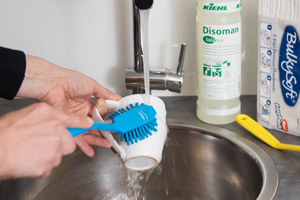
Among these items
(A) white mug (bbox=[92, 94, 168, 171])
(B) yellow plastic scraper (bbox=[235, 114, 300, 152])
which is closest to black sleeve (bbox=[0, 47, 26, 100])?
(A) white mug (bbox=[92, 94, 168, 171])

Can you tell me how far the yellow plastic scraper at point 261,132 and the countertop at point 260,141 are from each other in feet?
0.04

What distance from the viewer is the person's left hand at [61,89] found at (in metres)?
0.78

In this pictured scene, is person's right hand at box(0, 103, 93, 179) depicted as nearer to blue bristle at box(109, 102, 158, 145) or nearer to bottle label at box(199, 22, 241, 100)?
blue bristle at box(109, 102, 158, 145)

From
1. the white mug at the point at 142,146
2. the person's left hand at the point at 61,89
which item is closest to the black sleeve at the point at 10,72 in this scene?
the person's left hand at the point at 61,89

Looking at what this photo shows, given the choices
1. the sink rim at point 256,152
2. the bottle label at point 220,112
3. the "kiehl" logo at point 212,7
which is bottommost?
the sink rim at point 256,152

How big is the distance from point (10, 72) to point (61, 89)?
114 millimetres

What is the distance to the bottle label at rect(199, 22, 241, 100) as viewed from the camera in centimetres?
79

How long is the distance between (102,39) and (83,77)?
0.59ft

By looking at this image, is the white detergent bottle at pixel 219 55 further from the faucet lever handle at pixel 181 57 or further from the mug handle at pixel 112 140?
the mug handle at pixel 112 140

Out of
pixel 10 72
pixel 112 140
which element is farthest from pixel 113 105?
pixel 10 72

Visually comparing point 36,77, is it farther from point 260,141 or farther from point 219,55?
point 260,141

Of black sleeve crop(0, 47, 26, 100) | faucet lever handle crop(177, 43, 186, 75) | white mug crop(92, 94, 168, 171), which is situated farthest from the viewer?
faucet lever handle crop(177, 43, 186, 75)

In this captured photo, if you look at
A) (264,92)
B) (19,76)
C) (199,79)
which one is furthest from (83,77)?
(264,92)

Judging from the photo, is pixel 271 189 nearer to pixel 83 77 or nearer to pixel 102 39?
pixel 83 77
